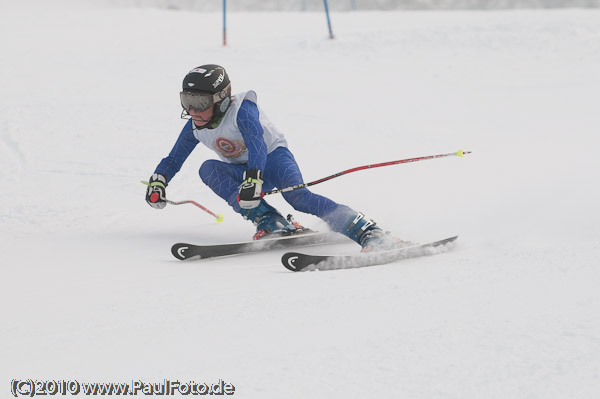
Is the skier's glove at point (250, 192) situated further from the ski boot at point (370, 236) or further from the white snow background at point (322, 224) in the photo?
the ski boot at point (370, 236)

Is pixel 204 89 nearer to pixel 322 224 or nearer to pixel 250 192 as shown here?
pixel 250 192

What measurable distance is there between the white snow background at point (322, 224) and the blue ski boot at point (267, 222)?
0.21m

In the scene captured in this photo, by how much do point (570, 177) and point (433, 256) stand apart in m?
2.15

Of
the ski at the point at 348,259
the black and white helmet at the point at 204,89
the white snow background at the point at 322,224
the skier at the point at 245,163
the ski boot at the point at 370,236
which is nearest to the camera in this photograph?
the white snow background at the point at 322,224

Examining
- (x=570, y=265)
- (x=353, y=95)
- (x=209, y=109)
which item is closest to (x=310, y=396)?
(x=570, y=265)

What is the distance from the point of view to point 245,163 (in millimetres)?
4434

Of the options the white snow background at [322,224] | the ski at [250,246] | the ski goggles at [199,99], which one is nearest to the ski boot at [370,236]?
the white snow background at [322,224]

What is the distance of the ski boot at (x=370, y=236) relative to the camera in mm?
3773

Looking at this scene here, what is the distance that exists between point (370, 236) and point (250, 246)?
76 cm

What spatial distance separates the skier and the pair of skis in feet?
0.25

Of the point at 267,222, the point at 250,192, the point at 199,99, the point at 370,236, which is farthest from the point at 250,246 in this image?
the point at 199,99

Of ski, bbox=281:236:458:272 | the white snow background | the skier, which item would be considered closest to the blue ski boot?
the skier

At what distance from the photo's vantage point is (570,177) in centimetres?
538

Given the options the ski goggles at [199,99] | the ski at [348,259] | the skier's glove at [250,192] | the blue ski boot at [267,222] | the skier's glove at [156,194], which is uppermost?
the ski goggles at [199,99]
